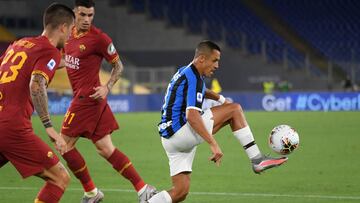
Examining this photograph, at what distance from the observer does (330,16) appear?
40.9 metres

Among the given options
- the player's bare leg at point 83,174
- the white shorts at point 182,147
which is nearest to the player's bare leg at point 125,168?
the player's bare leg at point 83,174

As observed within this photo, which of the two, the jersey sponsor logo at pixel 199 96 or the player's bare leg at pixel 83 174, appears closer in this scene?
the jersey sponsor logo at pixel 199 96

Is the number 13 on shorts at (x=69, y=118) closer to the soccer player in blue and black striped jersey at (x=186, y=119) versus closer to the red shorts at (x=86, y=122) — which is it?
the red shorts at (x=86, y=122)

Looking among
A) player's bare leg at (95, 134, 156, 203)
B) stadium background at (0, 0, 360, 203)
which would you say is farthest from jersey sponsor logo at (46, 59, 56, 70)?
stadium background at (0, 0, 360, 203)

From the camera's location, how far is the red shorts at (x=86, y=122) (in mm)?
9844

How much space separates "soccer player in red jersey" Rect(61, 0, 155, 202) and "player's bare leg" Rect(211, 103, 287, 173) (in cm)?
149

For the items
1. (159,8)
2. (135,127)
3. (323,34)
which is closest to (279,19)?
(323,34)

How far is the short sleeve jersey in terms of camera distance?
8.34 meters

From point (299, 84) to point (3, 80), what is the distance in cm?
3199

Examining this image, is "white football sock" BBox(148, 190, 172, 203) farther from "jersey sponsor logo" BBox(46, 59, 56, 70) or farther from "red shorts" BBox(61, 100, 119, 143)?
"jersey sponsor logo" BBox(46, 59, 56, 70)

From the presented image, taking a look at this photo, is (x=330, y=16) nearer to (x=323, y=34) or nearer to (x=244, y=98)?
(x=323, y=34)

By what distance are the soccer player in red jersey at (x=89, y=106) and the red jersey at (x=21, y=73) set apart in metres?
2.44

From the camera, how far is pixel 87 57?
989 centimetres

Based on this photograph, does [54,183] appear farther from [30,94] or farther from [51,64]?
[51,64]
